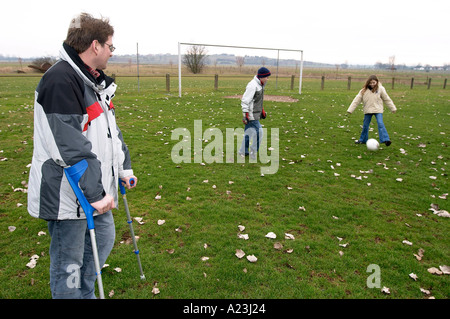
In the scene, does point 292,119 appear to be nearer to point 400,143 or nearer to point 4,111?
point 400,143

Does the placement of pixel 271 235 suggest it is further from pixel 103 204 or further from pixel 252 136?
pixel 252 136

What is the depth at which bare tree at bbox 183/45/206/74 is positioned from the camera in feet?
93.3

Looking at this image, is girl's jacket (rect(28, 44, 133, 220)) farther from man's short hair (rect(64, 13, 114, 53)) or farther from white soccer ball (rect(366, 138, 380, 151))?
white soccer ball (rect(366, 138, 380, 151))

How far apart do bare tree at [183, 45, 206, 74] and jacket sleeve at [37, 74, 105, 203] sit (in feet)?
87.7

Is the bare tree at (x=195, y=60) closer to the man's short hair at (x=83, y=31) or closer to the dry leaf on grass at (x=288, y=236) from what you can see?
the dry leaf on grass at (x=288, y=236)

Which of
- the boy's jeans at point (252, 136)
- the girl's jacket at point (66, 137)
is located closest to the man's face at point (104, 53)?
the girl's jacket at point (66, 137)

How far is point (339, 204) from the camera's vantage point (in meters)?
5.77

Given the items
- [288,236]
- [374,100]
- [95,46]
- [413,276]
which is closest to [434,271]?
[413,276]

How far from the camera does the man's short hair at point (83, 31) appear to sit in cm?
240

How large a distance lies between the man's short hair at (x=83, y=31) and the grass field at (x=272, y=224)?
266 cm

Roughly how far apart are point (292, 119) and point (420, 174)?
6342 mm

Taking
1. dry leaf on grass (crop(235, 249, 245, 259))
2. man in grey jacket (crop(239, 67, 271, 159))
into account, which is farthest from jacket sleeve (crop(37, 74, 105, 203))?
man in grey jacket (crop(239, 67, 271, 159))
